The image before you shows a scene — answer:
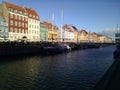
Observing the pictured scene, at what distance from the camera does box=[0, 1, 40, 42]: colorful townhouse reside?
101812 millimetres

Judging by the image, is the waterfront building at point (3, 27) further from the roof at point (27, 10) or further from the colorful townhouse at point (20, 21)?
the roof at point (27, 10)

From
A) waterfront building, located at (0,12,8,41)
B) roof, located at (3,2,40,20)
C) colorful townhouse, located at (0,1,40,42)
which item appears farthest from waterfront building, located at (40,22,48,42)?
waterfront building, located at (0,12,8,41)

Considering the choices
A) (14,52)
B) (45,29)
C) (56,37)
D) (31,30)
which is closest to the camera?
(14,52)

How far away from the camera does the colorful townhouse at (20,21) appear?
334 feet

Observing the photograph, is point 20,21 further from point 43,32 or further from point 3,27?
point 43,32

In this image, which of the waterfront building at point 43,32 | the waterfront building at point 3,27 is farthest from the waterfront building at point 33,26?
the waterfront building at point 3,27

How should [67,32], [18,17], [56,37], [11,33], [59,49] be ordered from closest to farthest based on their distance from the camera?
[59,49] < [11,33] < [18,17] < [56,37] < [67,32]

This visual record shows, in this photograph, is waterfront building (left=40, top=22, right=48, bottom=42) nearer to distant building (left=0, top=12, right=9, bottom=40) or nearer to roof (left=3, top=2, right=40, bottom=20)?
roof (left=3, top=2, right=40, bottom=20)

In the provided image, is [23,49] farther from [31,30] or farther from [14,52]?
[31,30]

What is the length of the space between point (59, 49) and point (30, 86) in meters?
64.8

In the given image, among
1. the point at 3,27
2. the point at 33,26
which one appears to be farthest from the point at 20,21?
the point at 3,27

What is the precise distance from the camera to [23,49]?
71.8m

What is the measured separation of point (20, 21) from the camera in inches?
4338

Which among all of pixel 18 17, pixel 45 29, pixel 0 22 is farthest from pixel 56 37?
pixel 0 22
